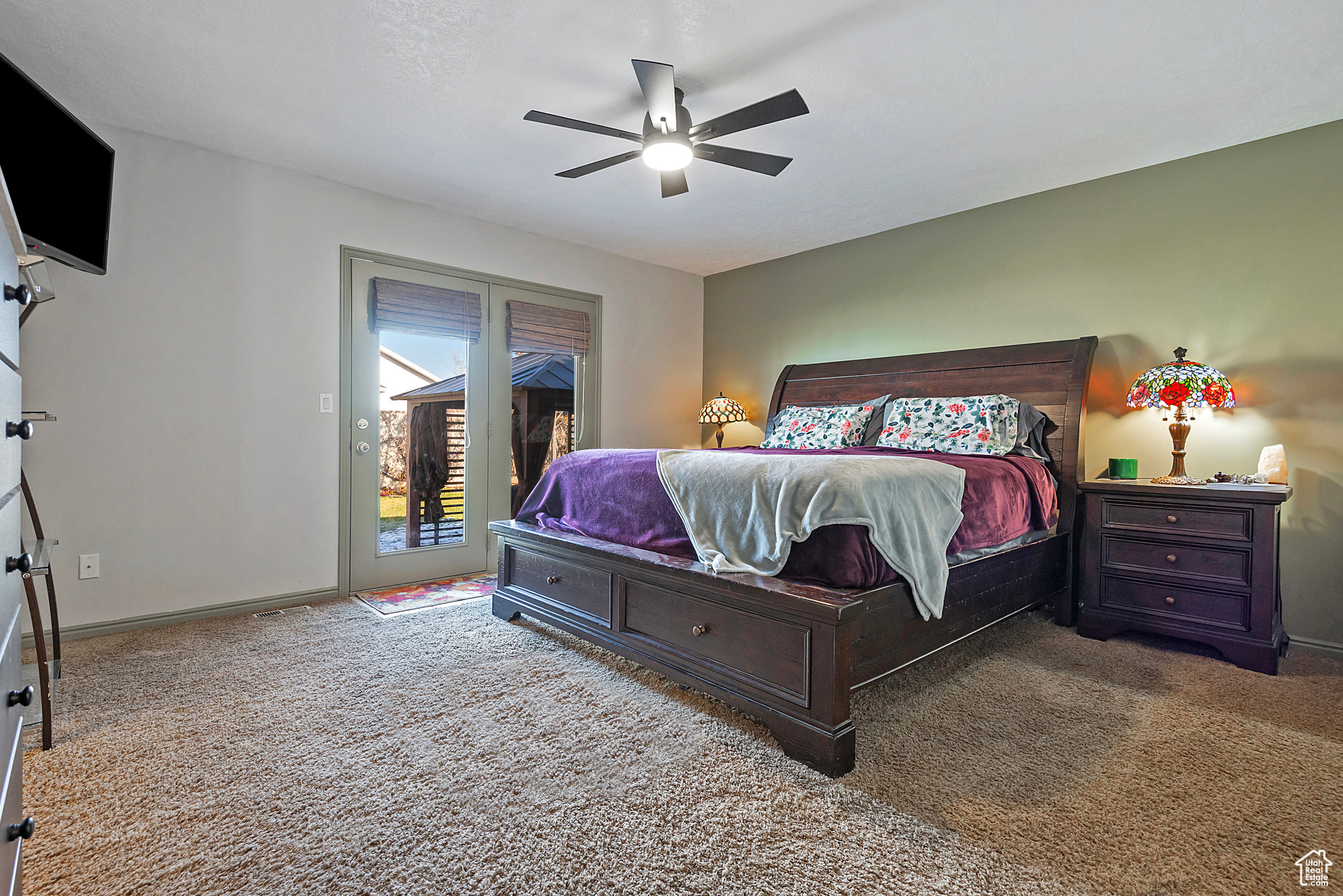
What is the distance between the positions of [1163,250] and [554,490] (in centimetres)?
335

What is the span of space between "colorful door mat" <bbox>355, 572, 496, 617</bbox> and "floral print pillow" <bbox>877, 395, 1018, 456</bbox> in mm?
2547

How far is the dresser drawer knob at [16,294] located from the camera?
907 millimetres

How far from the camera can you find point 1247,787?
1721 mm

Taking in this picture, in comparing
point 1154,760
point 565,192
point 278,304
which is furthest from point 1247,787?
point 278,304

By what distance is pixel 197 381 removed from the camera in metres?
3.19

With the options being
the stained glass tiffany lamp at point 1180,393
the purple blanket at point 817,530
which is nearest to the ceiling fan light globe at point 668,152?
the purple blanket at point 817,530

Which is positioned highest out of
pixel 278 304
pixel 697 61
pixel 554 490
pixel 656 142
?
pixel 697 61

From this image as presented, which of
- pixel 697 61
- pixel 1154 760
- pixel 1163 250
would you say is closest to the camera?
pixel 1154 760

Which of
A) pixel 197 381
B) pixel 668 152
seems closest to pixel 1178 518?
pixel 668 152

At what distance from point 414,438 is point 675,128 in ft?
8.30

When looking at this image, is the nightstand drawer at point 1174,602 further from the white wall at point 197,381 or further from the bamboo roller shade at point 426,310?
the white wall at point 197,381

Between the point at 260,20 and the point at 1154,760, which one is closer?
the point at 1154,760

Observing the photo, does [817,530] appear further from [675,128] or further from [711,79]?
[711,79]

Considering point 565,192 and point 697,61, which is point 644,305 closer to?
point 565,192
